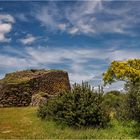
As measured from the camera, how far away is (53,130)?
18562mm

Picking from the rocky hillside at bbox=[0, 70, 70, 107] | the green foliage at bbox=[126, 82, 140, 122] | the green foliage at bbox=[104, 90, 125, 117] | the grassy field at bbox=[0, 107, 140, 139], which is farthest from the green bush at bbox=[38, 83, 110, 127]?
the rocky hillside at bbox=[0, 70, 70, 107]

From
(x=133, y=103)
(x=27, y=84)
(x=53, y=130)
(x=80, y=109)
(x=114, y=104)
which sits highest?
(x=27, y=84)

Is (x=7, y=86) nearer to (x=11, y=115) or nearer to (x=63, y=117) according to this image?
(x=11, y=115)

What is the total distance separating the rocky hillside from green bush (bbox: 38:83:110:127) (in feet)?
39.4

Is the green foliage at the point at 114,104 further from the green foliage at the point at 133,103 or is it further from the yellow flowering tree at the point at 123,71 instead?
the yellow flowering tree at the point at 123,71

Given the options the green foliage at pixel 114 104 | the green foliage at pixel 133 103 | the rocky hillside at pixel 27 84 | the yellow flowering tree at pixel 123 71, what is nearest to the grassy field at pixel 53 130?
the green foliage at pixel 133 103

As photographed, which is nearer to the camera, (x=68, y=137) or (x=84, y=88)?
(x=68, y=137)

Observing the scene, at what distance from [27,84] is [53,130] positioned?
56.9ft

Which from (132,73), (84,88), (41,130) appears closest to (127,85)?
(84,88)

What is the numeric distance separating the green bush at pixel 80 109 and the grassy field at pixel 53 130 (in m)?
0.60

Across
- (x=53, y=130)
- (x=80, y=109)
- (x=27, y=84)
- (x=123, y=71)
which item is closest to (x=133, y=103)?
(x=80, y=109)

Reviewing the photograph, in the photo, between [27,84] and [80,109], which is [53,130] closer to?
[80,109]

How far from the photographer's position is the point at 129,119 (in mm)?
21562

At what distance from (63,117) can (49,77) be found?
17.7 meters
